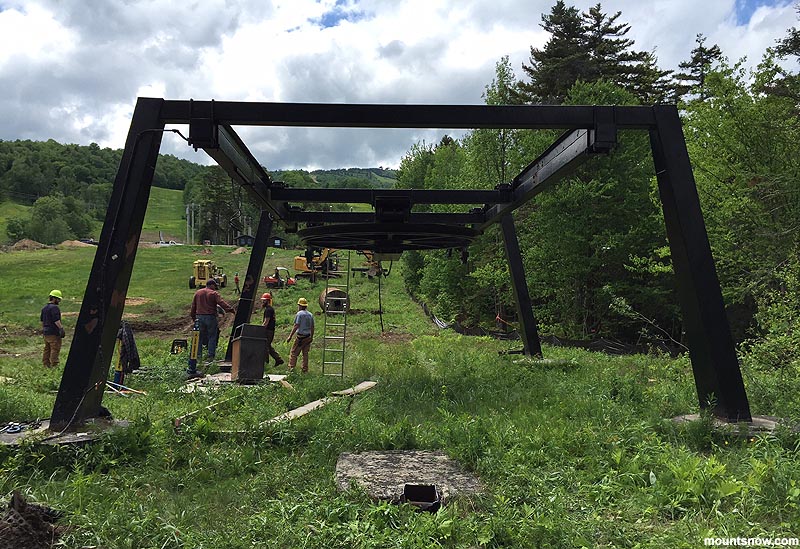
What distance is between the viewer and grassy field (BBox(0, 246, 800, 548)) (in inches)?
140

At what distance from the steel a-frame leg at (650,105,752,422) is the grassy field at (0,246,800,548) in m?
0.61

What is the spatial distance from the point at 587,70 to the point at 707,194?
1446cm

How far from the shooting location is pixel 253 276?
39.0 ft

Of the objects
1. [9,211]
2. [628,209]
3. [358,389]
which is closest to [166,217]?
[9,211]

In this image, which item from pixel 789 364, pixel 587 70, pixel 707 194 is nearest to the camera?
pixel 789 364

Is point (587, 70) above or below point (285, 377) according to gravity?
above

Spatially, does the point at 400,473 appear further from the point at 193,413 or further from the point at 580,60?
the point at 580,60

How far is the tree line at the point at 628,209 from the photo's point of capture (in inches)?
589

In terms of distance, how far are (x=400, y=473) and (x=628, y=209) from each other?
2004 centimetres

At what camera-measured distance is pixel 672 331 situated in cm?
2572

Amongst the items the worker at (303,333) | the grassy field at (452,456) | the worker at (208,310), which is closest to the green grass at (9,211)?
the worker at (208,310)

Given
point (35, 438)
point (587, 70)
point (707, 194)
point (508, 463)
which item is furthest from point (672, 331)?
point (35, 438)

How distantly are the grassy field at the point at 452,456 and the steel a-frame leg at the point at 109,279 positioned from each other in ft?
1.81

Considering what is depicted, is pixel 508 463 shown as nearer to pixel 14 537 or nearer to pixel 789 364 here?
pixel 14 537
